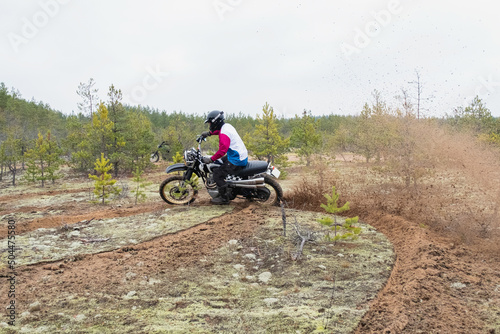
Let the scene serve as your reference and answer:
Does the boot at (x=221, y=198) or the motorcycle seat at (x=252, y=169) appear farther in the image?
the boot at (x=221, y=198)

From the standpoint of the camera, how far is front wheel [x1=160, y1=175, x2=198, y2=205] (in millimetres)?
8633

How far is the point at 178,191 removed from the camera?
8.70 m

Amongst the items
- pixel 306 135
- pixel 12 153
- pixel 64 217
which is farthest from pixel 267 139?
pixel 12 153

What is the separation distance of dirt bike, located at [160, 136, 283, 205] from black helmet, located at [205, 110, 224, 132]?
453mm

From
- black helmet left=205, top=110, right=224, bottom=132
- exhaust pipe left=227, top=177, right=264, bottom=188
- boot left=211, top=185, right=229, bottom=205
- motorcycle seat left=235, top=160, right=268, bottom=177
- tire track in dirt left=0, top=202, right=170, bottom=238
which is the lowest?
tire track in dirt left=0, top=202, right=170, bottom=238

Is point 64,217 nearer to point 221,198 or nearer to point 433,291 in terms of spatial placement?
point 221,198

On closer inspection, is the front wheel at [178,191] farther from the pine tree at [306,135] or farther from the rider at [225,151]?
the pine tree at [306,135]

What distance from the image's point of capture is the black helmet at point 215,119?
7.95 meters

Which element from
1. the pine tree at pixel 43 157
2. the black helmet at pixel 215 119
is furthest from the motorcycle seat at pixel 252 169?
the pine tree at pixel 43 157

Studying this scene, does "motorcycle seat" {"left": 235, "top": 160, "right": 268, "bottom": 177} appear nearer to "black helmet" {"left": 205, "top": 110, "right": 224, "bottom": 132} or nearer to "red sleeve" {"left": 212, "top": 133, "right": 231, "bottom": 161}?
"red sleeve" {"left": 212, "top": 133, "right": 231, "bottom": 161}

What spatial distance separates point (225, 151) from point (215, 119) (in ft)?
2.57

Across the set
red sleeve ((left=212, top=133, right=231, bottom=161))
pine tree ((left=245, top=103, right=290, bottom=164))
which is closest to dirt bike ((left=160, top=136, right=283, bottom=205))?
red sleeve ((left=212, top=133, right=231, bottom=161))

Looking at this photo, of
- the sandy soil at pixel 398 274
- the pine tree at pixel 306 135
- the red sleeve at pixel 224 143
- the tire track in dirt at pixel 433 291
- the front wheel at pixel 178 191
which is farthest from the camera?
the pine tree at pixel 306 135

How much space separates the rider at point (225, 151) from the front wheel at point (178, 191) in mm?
928
